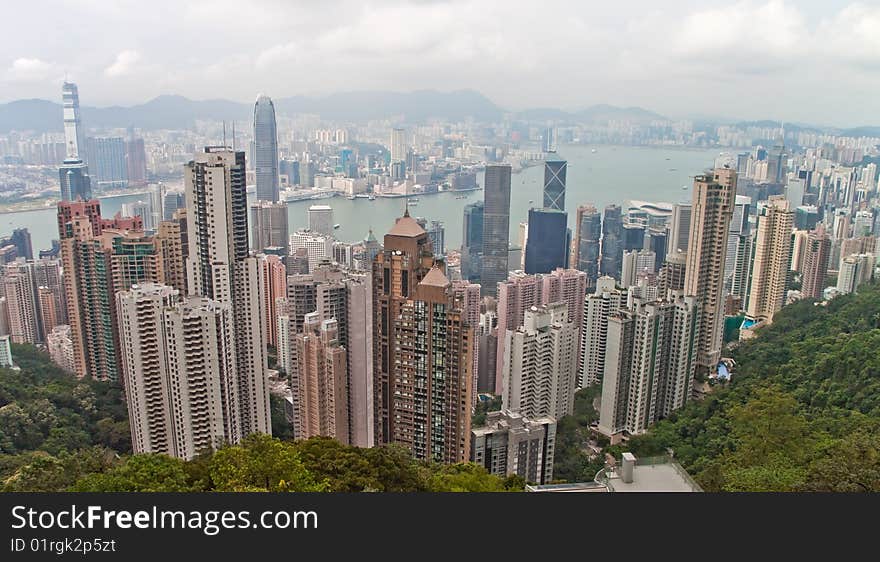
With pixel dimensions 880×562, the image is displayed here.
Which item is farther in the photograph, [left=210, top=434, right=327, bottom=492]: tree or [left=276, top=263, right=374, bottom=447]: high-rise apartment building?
[left=276, top=263, right=374, bottom=447]: high-rise apartment building

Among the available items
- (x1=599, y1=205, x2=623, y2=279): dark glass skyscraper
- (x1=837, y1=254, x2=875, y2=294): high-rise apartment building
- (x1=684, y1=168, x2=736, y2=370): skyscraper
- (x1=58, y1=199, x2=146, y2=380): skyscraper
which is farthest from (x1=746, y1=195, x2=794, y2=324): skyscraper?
(x1=58, y1=199, x2=146, y2=380): skyscraper

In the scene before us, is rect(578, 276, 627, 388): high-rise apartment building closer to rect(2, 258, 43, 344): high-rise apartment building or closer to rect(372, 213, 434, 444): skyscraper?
rect(372, 213, 434, 444): skyscraper

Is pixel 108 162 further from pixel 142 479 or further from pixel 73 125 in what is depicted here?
pixel 142 479

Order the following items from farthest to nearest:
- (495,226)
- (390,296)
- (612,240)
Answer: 1. (612,240)
2. (495,226)
3. (390,296)

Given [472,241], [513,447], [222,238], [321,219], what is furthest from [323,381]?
[472,241]

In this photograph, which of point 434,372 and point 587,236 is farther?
point 587,236

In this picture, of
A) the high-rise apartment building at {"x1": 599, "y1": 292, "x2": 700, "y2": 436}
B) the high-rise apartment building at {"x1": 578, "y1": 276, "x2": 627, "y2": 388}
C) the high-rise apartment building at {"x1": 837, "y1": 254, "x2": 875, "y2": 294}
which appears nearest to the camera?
the high-rise apartment building at {"x1": 599, "y1": 292, "x2": 700, "y2": 436}

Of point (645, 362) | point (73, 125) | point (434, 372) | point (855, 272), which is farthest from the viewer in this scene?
point (855, 272)
